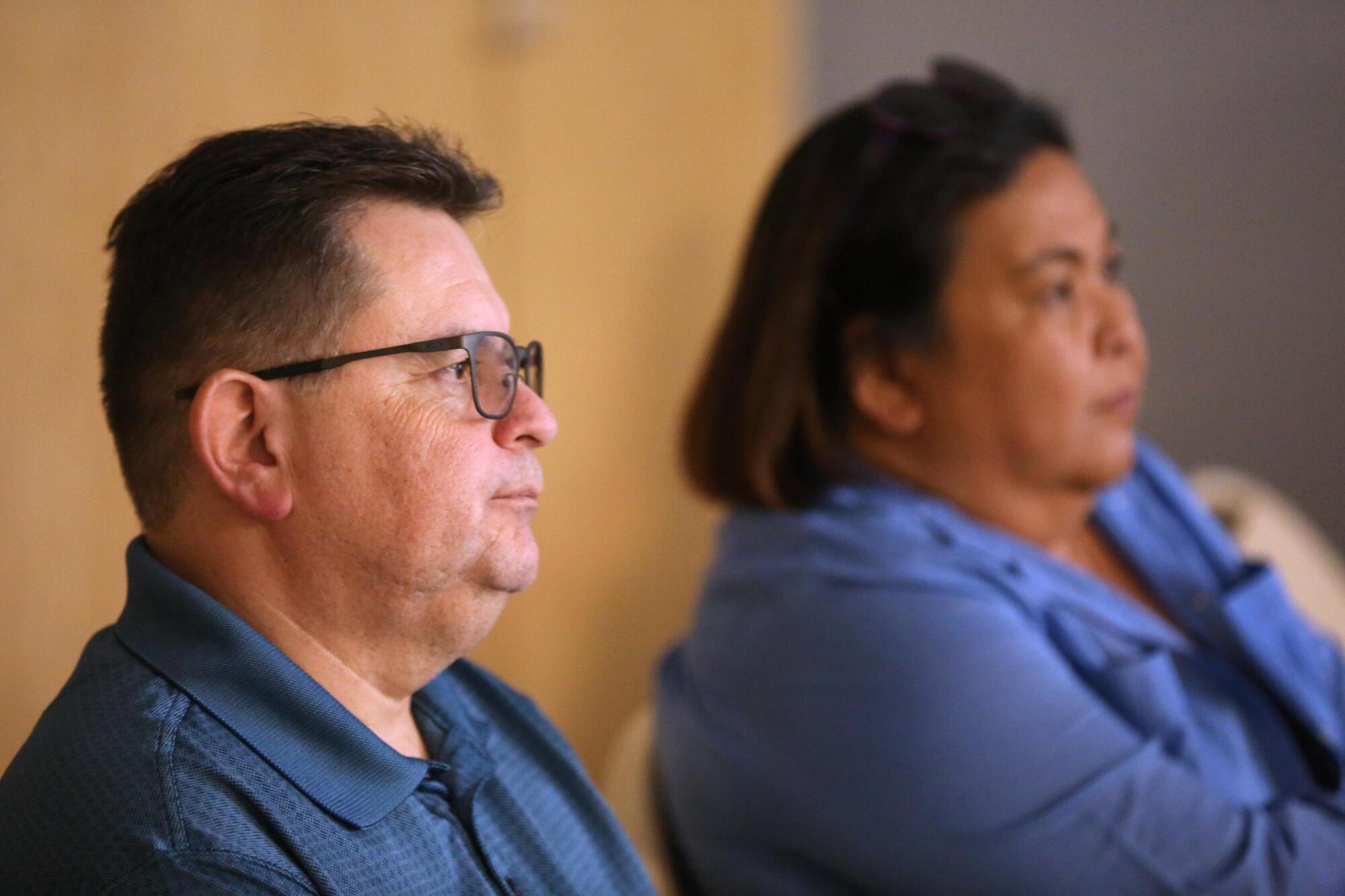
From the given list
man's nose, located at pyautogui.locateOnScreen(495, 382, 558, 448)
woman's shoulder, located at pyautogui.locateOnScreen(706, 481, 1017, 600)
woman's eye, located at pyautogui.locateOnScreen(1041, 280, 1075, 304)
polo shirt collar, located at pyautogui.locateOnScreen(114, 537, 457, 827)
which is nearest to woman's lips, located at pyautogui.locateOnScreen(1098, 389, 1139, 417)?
woman's eye, located at pyautogui.locateOnScreen(1041, 280, 1075, 304)

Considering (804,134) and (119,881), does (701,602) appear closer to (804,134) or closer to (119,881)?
(804,134)

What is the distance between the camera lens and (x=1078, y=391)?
55.0 inches

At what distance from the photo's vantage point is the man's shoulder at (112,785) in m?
0.56

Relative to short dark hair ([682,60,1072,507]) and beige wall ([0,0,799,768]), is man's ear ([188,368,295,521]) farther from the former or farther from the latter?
short dark hair ([682,60,1072,507])

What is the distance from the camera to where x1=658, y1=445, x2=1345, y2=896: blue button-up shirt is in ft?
3.67

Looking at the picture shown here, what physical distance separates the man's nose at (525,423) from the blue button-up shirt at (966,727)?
600 mm

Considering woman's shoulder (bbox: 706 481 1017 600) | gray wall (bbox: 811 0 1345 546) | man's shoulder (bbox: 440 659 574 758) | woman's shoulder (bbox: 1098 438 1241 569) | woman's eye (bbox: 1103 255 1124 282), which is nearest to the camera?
man's shoulder (bbox: 440 659 574 758)

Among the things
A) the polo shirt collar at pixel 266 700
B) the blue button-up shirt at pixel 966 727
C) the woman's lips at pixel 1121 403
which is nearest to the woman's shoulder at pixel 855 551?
the blue button-up shirt at pixel 966 727

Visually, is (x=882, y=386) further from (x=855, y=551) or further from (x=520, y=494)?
(x=520, y=494)

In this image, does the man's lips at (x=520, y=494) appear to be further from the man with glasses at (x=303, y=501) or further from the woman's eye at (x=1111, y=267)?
the woman's eye at (x=1111, y=267)

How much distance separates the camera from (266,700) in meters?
0.64

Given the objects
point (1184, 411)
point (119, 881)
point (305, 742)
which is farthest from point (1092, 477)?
point (1184, 411)

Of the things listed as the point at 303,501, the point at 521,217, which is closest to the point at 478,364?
the point at 303,501

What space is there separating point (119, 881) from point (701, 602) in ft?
3.08
